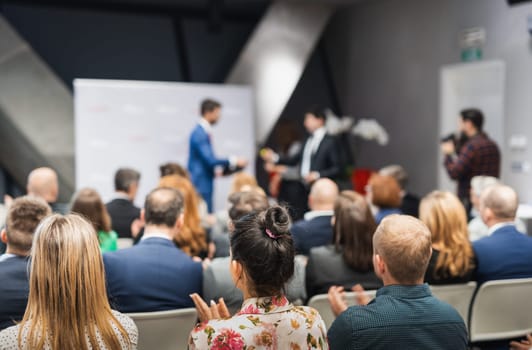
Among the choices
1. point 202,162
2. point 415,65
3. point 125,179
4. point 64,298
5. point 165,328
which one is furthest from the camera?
point 415,65

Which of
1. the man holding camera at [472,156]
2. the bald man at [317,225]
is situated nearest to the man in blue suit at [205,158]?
the man holding camera at [472,156]

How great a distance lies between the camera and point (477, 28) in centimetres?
736

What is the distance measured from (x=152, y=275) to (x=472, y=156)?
160 inches

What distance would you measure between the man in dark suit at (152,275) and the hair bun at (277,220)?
3.19 feet

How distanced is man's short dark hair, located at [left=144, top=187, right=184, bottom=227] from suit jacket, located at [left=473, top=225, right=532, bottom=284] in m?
1.51

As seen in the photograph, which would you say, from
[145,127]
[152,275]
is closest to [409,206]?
[152,275]

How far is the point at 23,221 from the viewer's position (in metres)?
2.51

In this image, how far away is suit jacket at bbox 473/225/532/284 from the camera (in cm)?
314

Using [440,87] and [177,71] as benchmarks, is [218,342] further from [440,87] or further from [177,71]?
[177,71]

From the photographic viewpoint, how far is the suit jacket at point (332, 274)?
9.84ft

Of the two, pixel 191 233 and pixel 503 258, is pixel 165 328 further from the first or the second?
pixel 503 258

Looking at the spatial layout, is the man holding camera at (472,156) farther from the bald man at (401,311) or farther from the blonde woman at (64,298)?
the blonde woman at (64,298)

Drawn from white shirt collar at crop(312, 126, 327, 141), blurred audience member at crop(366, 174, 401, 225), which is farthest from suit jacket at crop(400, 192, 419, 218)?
white shirt collar at crop(312, 126, 327, 141)

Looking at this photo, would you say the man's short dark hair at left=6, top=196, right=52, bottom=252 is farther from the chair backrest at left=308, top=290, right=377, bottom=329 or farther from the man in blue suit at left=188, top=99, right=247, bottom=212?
the man in blue suit at left=188, top=99, right=247, bottom=212
